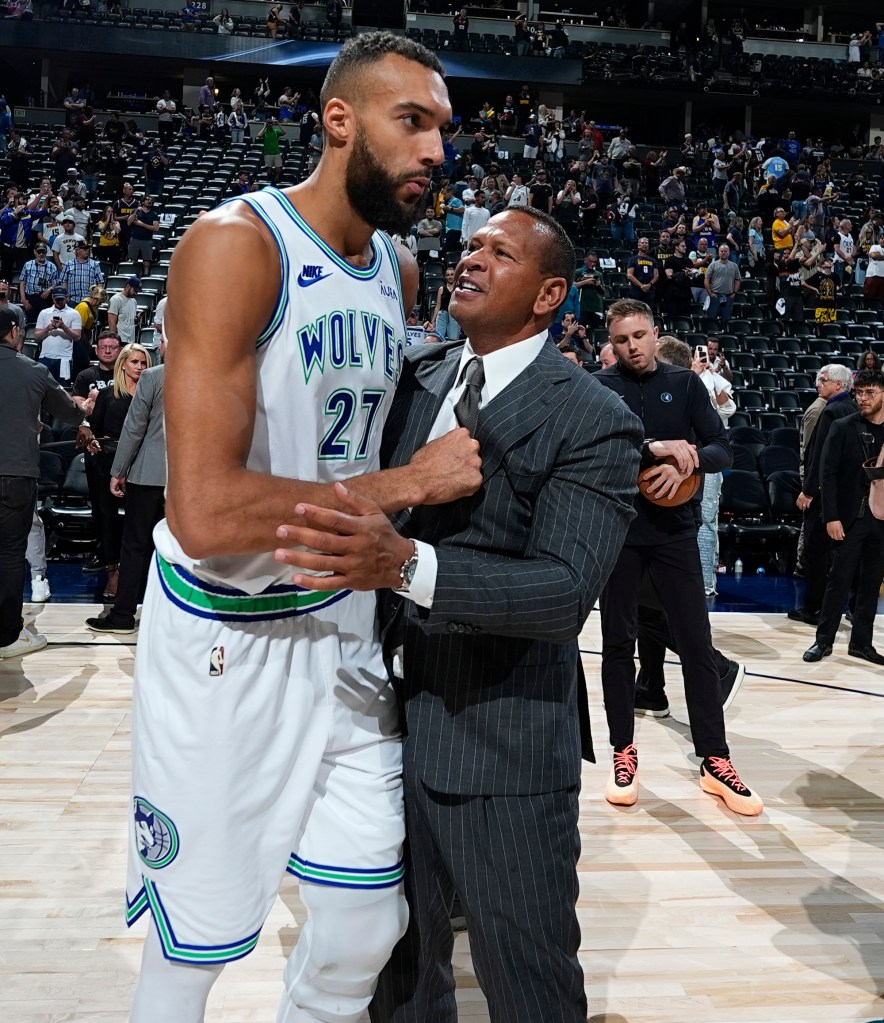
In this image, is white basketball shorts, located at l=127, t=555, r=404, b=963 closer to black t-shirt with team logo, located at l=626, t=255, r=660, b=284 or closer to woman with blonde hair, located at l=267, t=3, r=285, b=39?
black t-shirt with team logo, located at l=626, t=255, r=660, b=284

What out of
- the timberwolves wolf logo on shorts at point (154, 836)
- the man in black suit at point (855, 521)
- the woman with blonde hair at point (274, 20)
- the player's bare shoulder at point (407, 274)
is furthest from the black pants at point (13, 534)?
the woman with blonde hair at point (274, 20)

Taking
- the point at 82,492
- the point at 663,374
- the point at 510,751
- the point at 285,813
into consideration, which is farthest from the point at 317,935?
the point at 82,492

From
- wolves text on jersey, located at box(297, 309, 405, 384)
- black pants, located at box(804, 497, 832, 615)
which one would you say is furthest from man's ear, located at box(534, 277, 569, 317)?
black pants, located at box(804, 497, 832, 615)

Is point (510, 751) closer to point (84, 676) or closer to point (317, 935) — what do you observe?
point (317, 935)

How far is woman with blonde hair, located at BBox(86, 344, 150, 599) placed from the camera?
637 centimetres

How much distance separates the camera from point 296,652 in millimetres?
1679

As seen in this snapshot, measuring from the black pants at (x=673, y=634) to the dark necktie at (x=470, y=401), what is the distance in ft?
6.93

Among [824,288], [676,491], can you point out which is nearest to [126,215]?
[824,288]

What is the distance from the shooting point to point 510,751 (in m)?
1.68

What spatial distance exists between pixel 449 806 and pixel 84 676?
3.82 meters

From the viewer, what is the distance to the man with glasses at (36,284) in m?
11.5

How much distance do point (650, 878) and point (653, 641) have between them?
1.66m

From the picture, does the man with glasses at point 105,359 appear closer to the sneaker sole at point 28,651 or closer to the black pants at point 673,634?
the sneaker sole at point 28,651

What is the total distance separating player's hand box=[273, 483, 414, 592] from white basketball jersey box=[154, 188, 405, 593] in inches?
7.8
